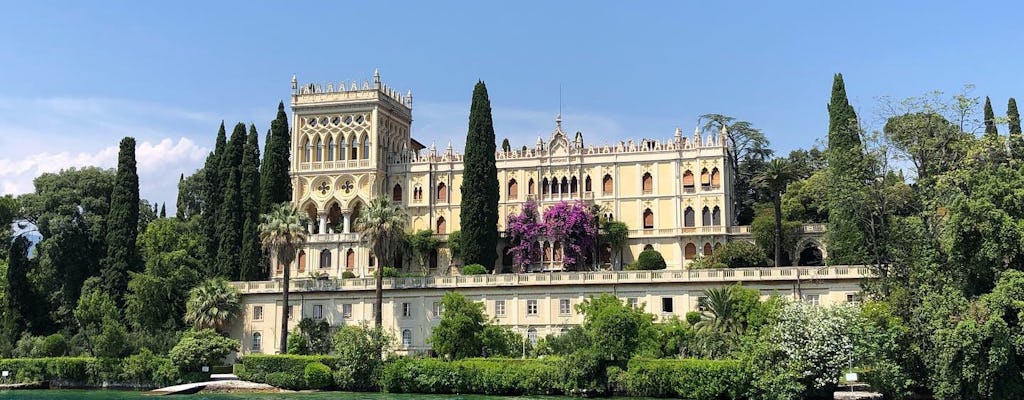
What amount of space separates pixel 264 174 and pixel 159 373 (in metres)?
19.3

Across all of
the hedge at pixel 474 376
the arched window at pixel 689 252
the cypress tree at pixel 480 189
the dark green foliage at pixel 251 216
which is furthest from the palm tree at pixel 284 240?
the arched window at pixel 689 252

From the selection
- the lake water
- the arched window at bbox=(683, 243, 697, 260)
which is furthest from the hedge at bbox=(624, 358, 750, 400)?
the arched window at bbox=(683, 243, 697, 260)

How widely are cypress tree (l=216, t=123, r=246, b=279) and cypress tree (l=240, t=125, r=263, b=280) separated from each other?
487 mm

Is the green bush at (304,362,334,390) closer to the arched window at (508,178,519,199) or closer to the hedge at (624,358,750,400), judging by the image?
the hedge at (624,358,750,400)

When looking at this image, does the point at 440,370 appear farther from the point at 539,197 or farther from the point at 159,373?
the point at 539,197

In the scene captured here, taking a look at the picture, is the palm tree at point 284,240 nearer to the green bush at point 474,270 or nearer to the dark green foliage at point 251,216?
the dark green foliage at point 251,216

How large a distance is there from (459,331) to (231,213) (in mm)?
22993

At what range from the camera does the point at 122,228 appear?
66062 mm

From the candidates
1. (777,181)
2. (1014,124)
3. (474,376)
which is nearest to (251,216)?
(474,376)

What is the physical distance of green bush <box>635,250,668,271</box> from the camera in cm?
6856

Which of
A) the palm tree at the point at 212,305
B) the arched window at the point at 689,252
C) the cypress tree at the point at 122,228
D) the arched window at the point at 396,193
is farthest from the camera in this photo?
the arched window at the point at 396,193

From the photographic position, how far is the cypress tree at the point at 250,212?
222 feet

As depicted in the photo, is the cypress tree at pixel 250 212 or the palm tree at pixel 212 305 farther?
the cypress tree at pixel 250 212

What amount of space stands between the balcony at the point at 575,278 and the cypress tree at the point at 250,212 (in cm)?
300
